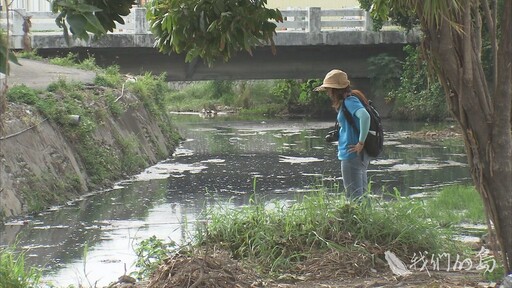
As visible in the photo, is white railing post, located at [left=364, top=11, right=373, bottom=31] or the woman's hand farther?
white railing post, located at [left=364, top=11, right=373, bottom=31]

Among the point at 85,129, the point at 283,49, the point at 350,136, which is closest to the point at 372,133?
the point at 350,136

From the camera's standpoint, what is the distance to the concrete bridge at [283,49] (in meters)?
33.1

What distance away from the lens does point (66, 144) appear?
17.4 metres

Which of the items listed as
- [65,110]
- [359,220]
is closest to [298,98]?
[65,110]

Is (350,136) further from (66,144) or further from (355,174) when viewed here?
(66,144)

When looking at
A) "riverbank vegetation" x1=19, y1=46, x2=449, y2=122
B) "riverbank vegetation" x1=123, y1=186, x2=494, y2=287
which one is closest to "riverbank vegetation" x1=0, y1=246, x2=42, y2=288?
"riverbank vegetation" x1=123, y1=186, x2=494, y2=287

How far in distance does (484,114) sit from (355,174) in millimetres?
3352

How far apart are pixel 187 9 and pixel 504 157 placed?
2.56 meters

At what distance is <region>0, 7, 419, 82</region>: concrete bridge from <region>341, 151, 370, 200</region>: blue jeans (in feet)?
74.2

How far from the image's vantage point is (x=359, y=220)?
29.3ft

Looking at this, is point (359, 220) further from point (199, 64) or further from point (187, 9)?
point (199, 64)

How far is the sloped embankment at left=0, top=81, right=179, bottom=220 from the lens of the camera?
14.8 metres

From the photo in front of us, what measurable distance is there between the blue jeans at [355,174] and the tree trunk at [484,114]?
3202mm

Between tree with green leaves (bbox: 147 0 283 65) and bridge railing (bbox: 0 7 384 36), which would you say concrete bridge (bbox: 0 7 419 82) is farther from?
tree with green leaves (bbox: 147 0 283 65)
